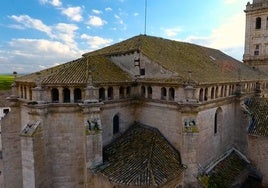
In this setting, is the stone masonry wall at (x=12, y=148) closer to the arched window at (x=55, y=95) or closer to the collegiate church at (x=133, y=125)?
the collegiate church at (x=133, y=125)

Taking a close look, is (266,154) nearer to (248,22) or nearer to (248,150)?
(248,150)

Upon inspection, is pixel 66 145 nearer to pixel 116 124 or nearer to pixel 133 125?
pixel 116 124

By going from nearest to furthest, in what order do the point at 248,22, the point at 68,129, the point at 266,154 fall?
1. the point at 68,129
2. the point at 266,154
3. the point at 248,22

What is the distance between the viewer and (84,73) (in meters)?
17.3

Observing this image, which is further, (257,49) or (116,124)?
(257,49)

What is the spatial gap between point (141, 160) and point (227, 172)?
918 centimetres

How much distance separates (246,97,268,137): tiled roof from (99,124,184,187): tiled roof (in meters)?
9.81

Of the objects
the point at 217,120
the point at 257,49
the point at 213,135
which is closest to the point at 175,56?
the point at 217,120

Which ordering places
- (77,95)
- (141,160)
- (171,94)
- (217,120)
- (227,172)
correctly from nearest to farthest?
(141,160)
(77,95)
(171,94)
(227,172)
(217,120)

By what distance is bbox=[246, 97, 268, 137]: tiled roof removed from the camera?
22.6 metres

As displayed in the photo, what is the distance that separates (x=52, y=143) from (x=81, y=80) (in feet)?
15.9

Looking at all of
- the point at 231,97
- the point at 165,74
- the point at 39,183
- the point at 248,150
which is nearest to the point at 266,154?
the point at 248,150

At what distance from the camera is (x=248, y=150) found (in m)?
23.3

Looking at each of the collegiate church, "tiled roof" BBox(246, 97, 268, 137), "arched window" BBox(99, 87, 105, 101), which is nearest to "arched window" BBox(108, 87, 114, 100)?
the collegiate church
